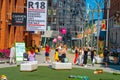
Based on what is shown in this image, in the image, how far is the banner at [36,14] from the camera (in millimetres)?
31069

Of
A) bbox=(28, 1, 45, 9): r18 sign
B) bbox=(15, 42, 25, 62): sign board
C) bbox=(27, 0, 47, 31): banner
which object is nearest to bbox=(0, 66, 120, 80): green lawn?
bbox=(27, 0, 47, 31): banner

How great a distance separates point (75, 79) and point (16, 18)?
23.3m

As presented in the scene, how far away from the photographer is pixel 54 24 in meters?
140

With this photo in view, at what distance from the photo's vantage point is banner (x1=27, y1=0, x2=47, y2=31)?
3107cm

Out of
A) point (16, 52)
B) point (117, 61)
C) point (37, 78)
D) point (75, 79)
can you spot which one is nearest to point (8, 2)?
point (16, 52)

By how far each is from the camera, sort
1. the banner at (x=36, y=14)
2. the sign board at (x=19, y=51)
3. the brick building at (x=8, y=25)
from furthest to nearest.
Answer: the brick building at (x=8, y=25), the sign board at (x=19, y=51), the banner at (x=36, y=14)

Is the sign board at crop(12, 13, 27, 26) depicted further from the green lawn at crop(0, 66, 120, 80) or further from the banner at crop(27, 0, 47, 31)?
the green lawn at crop(0, 66, 120, 80)

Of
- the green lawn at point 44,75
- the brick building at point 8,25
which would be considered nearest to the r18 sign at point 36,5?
the green lawn at point 44,75

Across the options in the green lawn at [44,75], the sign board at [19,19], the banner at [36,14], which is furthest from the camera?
the sign board at [19,19]

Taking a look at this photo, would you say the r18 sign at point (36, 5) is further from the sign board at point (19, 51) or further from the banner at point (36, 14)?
the sign board at point (19, 51)

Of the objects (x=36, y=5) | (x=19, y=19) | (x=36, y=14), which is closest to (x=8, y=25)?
(x=19, y=19)

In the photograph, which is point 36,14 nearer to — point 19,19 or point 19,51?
point 19,51

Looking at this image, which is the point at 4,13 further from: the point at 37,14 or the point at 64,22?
the point at 64,22

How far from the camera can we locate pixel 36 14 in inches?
1239
